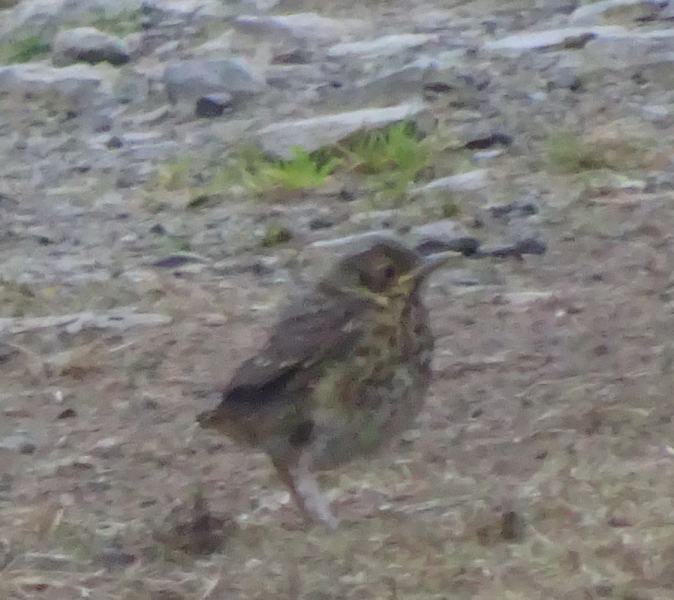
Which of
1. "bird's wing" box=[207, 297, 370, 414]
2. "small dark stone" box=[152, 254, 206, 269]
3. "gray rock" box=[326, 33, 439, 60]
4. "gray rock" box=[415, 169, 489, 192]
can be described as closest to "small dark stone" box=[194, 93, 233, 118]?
"gray rock" box=[326, 33, 439, 60]

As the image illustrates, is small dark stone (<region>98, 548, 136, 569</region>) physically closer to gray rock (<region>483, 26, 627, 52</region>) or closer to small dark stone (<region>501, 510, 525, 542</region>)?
small dark stone (<region>501, 510, 525, 542</region>)

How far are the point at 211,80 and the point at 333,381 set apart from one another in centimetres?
387

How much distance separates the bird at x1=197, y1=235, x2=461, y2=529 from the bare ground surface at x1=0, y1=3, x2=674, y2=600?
0.57ft

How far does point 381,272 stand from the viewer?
355 cm

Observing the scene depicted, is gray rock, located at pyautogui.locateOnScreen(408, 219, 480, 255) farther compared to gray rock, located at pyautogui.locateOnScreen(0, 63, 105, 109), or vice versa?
gray rock, located at pyautogui.locateOnScreen(0, 63, 105, 109)

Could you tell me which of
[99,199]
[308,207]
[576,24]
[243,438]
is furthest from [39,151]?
[243,438]

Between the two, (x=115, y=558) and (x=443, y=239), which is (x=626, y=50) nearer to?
(x=443, y=239)

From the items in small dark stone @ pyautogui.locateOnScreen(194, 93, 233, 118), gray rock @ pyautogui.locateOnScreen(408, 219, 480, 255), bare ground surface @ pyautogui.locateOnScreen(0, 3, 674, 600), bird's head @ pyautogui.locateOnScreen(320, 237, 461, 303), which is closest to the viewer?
bare ground surface @ pyautogui.locateOnScreen(0, 3, 674, 600)

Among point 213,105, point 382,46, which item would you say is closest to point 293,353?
point 213,105

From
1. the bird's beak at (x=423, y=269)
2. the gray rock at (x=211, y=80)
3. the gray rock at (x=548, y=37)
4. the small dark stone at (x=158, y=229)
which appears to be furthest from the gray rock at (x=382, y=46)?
the bird's beak at (x=423, y=269)

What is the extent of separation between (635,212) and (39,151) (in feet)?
9.71

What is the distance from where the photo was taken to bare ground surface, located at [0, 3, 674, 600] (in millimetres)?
3059

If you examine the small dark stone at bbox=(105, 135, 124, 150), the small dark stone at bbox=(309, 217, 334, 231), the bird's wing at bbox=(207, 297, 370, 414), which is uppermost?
the bird's wing at bbox=(207, 297, 370, 414)

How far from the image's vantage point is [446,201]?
5.41 m
